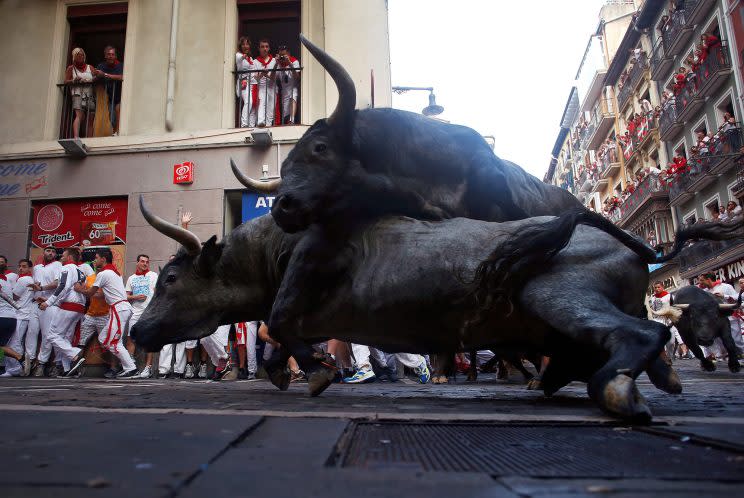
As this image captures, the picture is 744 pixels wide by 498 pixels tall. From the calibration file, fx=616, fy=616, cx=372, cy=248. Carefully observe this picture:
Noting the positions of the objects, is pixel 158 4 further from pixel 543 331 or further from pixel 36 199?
pixel 543 331

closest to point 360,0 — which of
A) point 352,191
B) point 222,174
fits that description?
point 222,174

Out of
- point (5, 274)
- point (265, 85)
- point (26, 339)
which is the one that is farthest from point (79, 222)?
point (265, 85)

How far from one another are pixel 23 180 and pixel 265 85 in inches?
217

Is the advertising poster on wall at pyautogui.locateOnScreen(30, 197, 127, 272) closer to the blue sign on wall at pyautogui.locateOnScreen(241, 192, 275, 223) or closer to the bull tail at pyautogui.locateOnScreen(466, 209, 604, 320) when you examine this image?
the blue sign on wall at pyautogui.locateOnScreen(241, 192, 275, 223)

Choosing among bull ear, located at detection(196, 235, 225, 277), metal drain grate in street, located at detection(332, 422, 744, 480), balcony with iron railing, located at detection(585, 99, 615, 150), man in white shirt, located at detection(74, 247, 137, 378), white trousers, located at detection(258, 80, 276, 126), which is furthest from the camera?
balcony with iron railing, located at detection(585, 99, 615, 150)

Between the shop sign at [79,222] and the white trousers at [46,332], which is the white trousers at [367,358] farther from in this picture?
the shop sign at [79,222]

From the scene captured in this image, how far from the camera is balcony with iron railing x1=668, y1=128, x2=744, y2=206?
2434cm

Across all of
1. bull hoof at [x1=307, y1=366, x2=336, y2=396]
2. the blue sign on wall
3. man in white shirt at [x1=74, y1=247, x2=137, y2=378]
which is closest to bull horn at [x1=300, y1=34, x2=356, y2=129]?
bull hoof at [x1=307, y1=366, x2=336, y2=396]

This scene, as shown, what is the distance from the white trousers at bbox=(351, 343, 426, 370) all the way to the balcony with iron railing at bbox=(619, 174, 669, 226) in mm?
27748

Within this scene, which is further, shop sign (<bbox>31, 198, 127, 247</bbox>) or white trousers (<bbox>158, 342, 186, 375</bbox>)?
shop sign (<bbox>31, 198, 127, 247</bbox>)

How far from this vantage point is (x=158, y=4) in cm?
1399

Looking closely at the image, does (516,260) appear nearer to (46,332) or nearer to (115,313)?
(115,313)

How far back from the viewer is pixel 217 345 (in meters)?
9.70

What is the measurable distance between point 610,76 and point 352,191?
4275 cm
